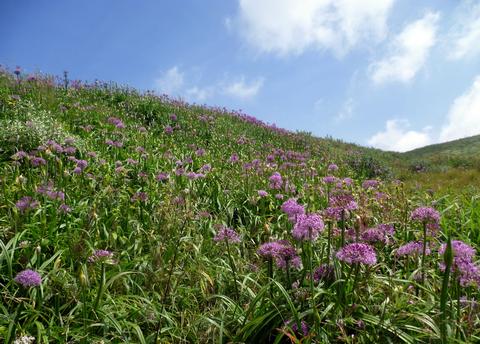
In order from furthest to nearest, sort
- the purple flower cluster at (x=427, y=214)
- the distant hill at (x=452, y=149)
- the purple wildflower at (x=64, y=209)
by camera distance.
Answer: the distant hill at (x=452, y=149) < the purple wildflower at (x=64, y=209) < the purple flower cluster at (x=427, y=214)

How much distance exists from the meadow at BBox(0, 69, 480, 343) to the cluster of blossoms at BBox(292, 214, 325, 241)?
0.03 feet

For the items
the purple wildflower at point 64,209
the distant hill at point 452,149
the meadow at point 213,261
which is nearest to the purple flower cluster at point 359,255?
the meadow at point 213,261

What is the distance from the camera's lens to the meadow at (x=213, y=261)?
2986 millimetres

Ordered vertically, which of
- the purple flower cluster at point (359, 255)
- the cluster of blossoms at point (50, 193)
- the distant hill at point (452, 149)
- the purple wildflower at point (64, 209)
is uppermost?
the distant hill at point (452, 149)

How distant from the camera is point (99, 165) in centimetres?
735

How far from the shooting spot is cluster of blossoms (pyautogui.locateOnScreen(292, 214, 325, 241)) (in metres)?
2.85

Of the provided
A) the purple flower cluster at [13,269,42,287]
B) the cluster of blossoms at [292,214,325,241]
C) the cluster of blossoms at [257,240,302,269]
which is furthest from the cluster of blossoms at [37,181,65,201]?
the cluster of blossoms at [292,214,325,241]

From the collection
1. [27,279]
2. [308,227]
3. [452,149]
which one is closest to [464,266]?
[308,227]

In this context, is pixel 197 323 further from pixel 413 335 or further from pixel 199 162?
pixel 199 162

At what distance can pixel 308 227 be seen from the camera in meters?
2.88

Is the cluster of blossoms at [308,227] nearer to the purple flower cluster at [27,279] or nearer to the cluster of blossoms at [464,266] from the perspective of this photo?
the cluster of blossoms at [464,266]

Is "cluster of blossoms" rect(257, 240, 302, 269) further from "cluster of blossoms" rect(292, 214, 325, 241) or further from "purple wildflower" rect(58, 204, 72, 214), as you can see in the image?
"purple wildflower" rect(58, 204, 72, 214)

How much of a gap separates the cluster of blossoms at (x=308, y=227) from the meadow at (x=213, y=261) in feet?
0.03

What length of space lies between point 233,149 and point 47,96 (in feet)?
18.7
